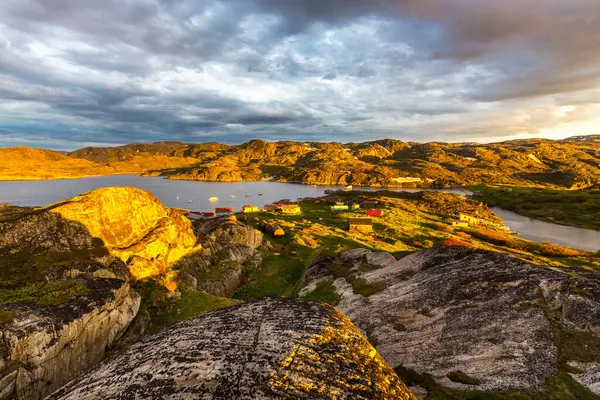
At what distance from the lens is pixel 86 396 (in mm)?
12445

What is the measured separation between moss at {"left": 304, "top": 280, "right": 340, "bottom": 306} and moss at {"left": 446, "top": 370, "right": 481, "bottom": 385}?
14597 mm

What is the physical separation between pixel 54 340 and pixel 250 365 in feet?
39.8

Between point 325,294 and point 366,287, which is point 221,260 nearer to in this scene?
point 325,294

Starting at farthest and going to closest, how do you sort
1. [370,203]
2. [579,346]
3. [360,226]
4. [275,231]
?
[370,203]
[360,226]
[275,231]
[579,346]

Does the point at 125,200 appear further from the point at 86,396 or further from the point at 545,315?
the point at 545,315

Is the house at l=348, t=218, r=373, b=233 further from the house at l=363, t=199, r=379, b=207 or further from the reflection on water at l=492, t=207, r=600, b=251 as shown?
the reflection on water at l=492, t=207, r=600, b=251

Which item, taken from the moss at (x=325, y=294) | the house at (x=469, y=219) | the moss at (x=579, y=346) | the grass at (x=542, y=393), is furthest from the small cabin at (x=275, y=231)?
the house at (x=469, y=219)

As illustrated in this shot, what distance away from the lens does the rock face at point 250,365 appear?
1190 centimetres

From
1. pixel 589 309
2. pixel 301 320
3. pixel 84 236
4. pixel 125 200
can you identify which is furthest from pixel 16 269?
pixel 589 309

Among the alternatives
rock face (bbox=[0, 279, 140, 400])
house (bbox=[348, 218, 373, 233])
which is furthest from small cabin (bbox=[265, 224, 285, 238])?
rock face (bbox=[0, 279, 140, 400])

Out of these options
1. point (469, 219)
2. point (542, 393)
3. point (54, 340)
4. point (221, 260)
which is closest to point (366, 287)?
point (542, 393)

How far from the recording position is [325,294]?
35750 mm

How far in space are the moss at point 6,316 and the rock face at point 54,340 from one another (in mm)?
121

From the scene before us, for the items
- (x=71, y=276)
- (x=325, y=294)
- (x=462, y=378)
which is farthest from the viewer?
(x=325, y=294)
